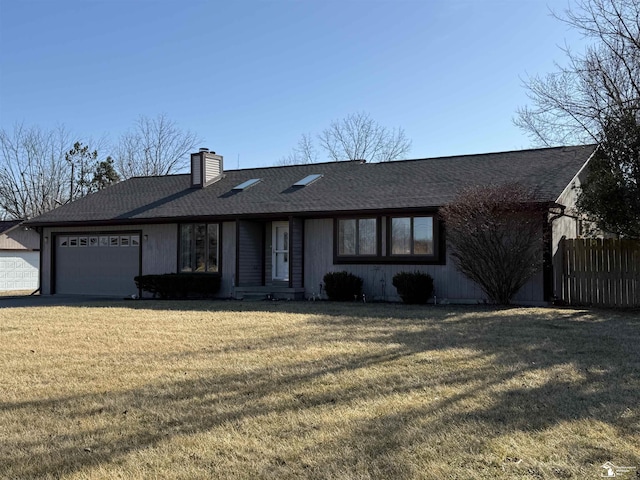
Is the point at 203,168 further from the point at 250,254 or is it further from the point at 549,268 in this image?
the point at 549,268

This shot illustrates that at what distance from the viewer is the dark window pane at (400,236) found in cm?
1631

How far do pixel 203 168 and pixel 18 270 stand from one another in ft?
41.6

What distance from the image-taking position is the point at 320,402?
5.54m

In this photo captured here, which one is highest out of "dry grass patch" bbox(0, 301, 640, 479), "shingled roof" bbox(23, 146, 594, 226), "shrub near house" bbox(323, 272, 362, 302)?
"shingled roof" bbox(23, 146, 594, 226)

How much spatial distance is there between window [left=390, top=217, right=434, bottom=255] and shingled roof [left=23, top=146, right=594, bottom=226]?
554 millimetres


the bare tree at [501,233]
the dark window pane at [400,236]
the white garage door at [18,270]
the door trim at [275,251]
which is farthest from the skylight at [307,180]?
the white garage door at [18,270]

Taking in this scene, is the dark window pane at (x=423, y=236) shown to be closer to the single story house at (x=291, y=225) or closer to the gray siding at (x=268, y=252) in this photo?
the single story house at (x=291, y=225)

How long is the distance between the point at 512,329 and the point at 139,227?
46.0 feet

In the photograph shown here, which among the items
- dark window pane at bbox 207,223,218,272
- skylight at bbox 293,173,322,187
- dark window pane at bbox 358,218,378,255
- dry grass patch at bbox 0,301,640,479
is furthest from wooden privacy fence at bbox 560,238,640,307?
dark window pane at bbox 207,223,218,272

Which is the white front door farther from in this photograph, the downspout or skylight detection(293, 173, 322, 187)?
the downspout

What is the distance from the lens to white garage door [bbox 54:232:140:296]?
818 inches

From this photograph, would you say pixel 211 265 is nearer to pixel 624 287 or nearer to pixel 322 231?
pixel 322 231

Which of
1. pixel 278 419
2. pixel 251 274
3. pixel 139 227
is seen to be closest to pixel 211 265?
pixel 251 274

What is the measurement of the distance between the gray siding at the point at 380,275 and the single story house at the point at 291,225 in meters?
0.03
